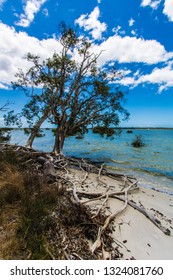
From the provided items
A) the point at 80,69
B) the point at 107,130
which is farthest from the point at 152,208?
the point at 80,69

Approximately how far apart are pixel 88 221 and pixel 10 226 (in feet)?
5.45

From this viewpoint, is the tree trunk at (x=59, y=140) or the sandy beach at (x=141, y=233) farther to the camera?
the tree trunk at (x=59, y=140)

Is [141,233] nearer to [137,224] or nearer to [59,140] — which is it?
[137,224]

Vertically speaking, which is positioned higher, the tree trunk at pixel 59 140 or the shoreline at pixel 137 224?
the tree trunk at pixel 59 140

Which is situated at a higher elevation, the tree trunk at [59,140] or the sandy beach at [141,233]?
the tree trunk at [59,140]

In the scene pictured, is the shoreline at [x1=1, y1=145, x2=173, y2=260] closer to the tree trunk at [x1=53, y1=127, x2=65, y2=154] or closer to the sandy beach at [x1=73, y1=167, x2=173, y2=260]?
the sandy beach at [x1=73, y1=167, x2=173, y2=260]

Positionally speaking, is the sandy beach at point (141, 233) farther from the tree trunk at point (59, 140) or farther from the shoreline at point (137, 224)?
the tree trunk at point (59, 140)

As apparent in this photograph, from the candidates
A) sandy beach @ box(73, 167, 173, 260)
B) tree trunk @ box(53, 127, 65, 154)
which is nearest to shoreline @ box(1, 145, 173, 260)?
sandy beach @ box(73, 167, 173, 260)

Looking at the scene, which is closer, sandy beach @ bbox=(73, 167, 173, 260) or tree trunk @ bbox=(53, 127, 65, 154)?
sandy beach @ bbox=(73, 167, 173, 260)

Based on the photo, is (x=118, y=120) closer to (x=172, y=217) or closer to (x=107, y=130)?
(x=107, y=130)

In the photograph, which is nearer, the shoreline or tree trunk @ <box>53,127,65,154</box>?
the shoreline

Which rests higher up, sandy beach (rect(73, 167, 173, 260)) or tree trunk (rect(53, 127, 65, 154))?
tree trunk (rect(53, 127, 65, 154))

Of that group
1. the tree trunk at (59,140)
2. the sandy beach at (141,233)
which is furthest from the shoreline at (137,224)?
the tree trunk at (59,140)

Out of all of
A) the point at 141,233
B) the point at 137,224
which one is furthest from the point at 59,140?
the point at 141,233
